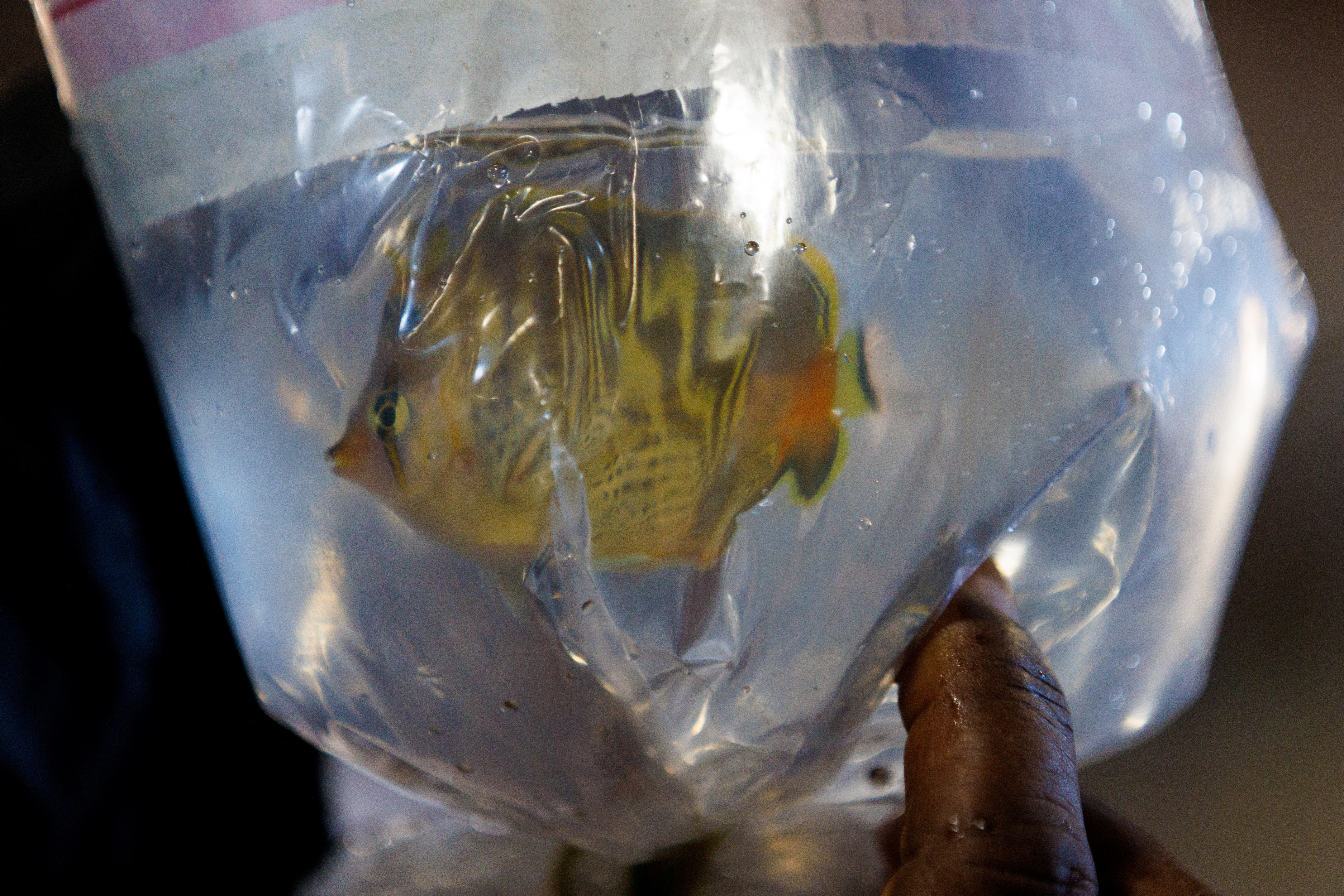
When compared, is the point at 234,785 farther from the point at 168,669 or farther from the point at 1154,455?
the point at 1154,455

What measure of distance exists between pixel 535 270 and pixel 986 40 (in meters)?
0.18

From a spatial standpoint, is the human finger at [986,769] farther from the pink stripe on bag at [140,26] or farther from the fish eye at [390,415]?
the pink stripe on bag at [140,26]

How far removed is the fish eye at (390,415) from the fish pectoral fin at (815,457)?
0.12 metres

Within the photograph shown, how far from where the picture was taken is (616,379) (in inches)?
11.0

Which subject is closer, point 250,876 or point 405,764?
point 405,764

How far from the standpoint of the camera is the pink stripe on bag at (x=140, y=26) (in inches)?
12.3

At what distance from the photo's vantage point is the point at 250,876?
0.51 m

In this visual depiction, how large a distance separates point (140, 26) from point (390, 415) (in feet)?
0.58

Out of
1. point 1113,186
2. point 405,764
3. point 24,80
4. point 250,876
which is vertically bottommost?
point 250,876

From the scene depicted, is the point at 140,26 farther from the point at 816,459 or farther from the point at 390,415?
the point at 816,459

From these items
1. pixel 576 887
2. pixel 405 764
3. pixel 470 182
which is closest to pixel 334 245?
pixel 470 182

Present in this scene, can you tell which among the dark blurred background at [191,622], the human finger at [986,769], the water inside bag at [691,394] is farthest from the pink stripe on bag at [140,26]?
the human finger at [986,769]

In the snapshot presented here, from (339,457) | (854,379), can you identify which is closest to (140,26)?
(339,457)

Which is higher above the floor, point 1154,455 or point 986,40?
point 986,40
